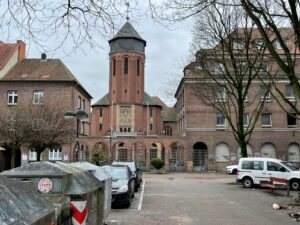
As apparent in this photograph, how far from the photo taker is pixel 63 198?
5.91m

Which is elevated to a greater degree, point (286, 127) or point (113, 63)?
point (113, 63)

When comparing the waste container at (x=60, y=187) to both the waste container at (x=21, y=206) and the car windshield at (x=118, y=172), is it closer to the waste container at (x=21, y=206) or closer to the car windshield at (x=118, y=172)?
the waste container at (x=21, y=206)

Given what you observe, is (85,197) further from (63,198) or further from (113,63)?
(113,63)

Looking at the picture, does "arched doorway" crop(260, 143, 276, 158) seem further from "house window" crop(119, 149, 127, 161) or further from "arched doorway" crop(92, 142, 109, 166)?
"arched doorway" crop(92, 142, 109, 166)

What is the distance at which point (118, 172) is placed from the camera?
716 inches

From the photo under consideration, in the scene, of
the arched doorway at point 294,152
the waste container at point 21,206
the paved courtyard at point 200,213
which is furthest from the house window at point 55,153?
the waste container at point 21,206

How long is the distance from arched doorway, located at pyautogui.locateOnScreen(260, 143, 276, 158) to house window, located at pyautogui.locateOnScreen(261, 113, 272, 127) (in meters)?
2.65

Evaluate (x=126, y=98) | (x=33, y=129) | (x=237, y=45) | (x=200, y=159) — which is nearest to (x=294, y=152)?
(x=200, y=159)

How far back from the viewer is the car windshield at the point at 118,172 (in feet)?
57.6

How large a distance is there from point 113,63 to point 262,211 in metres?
61.3

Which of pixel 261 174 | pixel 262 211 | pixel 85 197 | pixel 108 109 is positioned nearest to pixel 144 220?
pixel 262 211

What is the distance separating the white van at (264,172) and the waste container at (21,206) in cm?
2395

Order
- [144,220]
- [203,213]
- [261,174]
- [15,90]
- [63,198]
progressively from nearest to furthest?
[63,198] → [144,220] → [203,213] → [261,174] → [15,90]

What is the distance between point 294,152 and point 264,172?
98.6ft
